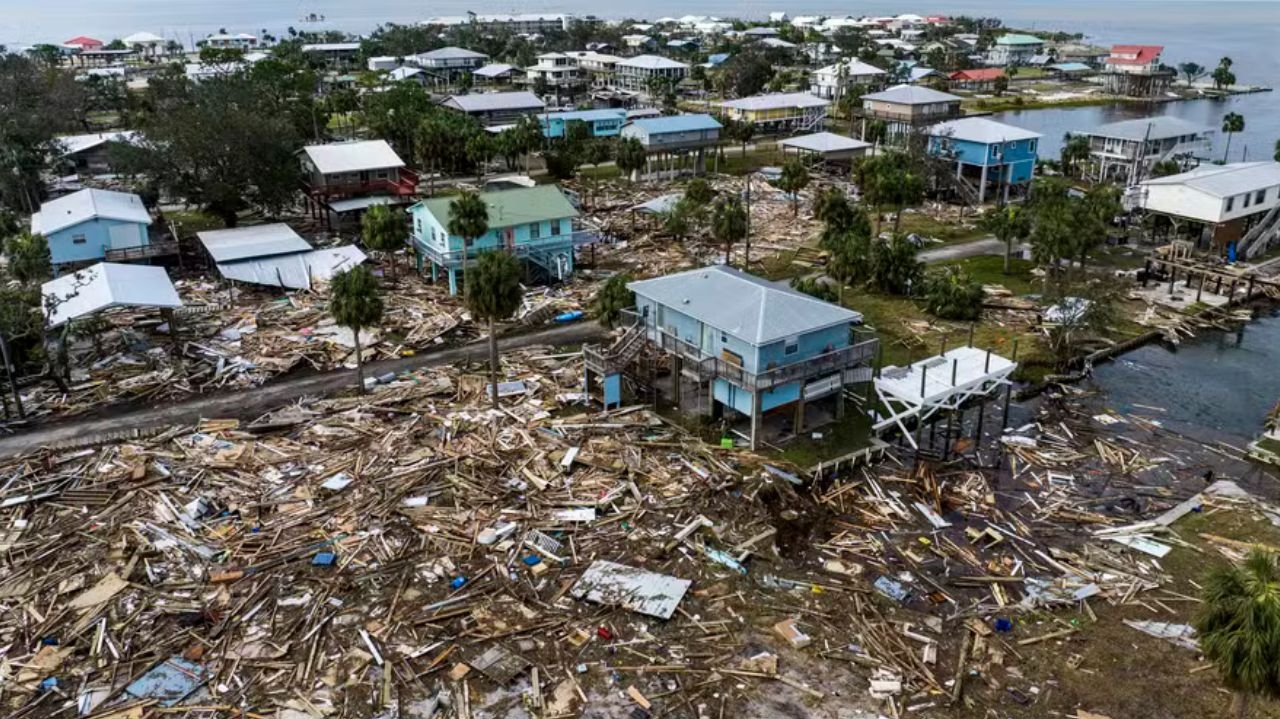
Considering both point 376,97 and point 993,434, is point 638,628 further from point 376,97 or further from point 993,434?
point 376,97

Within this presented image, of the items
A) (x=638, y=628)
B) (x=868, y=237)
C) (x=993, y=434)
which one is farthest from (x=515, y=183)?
(x=638, y=628)

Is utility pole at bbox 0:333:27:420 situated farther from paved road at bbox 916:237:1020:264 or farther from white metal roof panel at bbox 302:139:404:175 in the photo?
paved road at bbox 916:237:1020:264

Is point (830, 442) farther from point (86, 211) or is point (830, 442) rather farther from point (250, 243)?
point (86, 211)

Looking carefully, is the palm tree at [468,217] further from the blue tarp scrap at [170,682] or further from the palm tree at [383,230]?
the blue tarp scrap at [170,682]

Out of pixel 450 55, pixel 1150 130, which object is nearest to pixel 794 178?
pixel 1150 130

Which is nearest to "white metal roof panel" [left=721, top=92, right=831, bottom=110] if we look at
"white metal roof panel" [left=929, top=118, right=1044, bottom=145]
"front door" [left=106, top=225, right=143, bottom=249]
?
"white metal roof panel" [left=929, top=118, right=1044, bottom=145]

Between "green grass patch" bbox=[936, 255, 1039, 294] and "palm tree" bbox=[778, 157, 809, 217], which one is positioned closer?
"green grass patch" bbox=[936, 255, 1039, 294]

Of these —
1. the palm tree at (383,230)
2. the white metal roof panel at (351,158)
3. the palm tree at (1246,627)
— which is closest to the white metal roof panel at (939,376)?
the palm tree at (1246,627)
